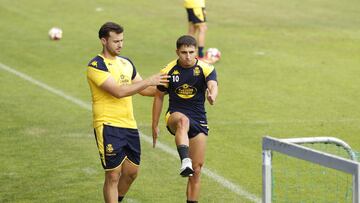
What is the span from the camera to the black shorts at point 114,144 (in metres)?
10.8

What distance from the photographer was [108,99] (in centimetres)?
1089

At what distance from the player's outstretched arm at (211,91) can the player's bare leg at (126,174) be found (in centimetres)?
114

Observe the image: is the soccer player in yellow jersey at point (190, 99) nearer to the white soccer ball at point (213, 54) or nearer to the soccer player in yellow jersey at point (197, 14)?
the white soccer ball at point (213, 54)

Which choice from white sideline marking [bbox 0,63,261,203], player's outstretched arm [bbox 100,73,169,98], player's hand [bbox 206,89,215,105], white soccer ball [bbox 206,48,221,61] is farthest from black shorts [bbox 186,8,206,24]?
player's outstretched arm [bbox 100,73,169,98]

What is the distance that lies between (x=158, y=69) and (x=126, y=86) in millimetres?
12788

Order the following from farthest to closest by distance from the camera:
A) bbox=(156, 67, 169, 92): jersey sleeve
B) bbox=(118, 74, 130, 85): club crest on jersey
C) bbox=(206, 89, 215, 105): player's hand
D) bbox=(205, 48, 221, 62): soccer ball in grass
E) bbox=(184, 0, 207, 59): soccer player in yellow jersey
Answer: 1. bbox=(184, 0, 207, 59): soccer player in yellow jersey
2. bbox=(205, 48, 221, 62): soccer ball in grass
3. bbox=(156, 67, 169, 92): jersey sleeve
4. bbox=(206, 89, 215, 105): player's hand
5. bbox=(118, 74, 130, 85): club crest on jersey

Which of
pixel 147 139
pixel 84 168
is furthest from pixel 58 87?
pixel 84 168

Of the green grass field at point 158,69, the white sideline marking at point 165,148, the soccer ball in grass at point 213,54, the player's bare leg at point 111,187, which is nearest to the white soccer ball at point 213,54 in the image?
the soccer ball in grass at point 213,54

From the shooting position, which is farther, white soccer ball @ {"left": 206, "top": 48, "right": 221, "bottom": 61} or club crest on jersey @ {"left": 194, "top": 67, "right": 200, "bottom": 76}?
white soccer ball @ {"left": 206, "top": 48, "right": 221, "bottom": 61}

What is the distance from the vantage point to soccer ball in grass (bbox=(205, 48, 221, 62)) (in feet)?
80.1

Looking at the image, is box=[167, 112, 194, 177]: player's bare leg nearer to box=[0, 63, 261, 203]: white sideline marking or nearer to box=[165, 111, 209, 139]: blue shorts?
box=[165, 111, 209, 139]: blue shorts

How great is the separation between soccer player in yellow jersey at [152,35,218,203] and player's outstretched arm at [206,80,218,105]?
0.02m

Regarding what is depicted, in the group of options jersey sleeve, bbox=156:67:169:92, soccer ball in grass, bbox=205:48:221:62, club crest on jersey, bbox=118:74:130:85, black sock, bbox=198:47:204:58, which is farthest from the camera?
black sock, bbox=198:47:204:58

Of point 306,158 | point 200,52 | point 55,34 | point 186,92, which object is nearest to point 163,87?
point 186,92
